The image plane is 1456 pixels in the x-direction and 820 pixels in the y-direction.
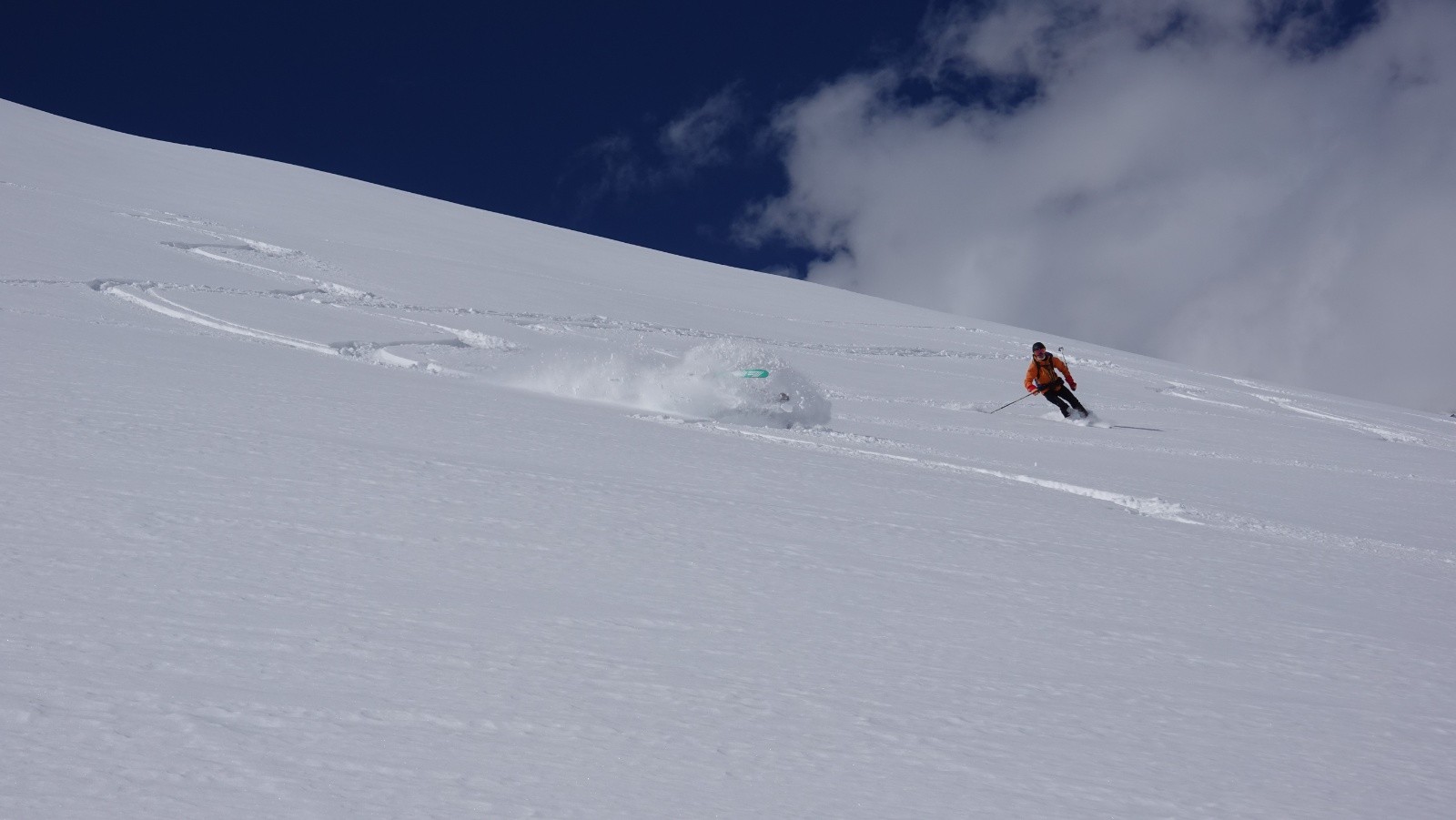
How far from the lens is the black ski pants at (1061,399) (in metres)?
13.3

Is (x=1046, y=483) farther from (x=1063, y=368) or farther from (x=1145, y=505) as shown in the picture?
(x=1063, y=368)

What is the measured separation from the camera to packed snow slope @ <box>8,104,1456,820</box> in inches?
94.0

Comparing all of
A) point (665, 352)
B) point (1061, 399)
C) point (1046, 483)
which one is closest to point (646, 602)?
point (1046, 483)

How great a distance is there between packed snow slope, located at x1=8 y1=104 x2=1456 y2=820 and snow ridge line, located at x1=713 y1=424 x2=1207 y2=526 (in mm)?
60

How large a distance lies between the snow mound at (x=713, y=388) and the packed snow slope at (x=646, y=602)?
31 mm

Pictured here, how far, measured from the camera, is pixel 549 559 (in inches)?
159

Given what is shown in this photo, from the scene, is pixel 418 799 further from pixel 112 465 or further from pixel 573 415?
pixel 573 415

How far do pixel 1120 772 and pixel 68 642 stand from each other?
8.03 ft

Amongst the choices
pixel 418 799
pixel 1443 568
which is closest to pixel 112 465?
pixel 418 799

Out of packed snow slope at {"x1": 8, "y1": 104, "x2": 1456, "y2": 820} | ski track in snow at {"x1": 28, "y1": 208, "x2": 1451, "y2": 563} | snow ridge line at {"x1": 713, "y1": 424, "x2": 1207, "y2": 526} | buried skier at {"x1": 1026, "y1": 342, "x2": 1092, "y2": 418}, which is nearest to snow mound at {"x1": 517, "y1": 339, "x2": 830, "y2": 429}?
packed snow slope at {"x1": 8, "y1": 104, "x2": 1456, "y2": 820}

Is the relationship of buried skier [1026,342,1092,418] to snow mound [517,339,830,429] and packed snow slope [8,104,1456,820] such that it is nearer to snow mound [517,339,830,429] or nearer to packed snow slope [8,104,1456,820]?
packed snow slope [8,104,1456,820]

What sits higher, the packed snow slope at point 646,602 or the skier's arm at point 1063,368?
the skier's arm at point 1063,368

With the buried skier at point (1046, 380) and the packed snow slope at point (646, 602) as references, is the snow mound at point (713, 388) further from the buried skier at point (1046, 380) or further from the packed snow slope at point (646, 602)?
the buried skier at point (1046, 380)

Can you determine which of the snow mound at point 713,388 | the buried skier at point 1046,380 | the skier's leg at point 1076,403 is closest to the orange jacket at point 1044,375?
the buried skier at point 1046,380
